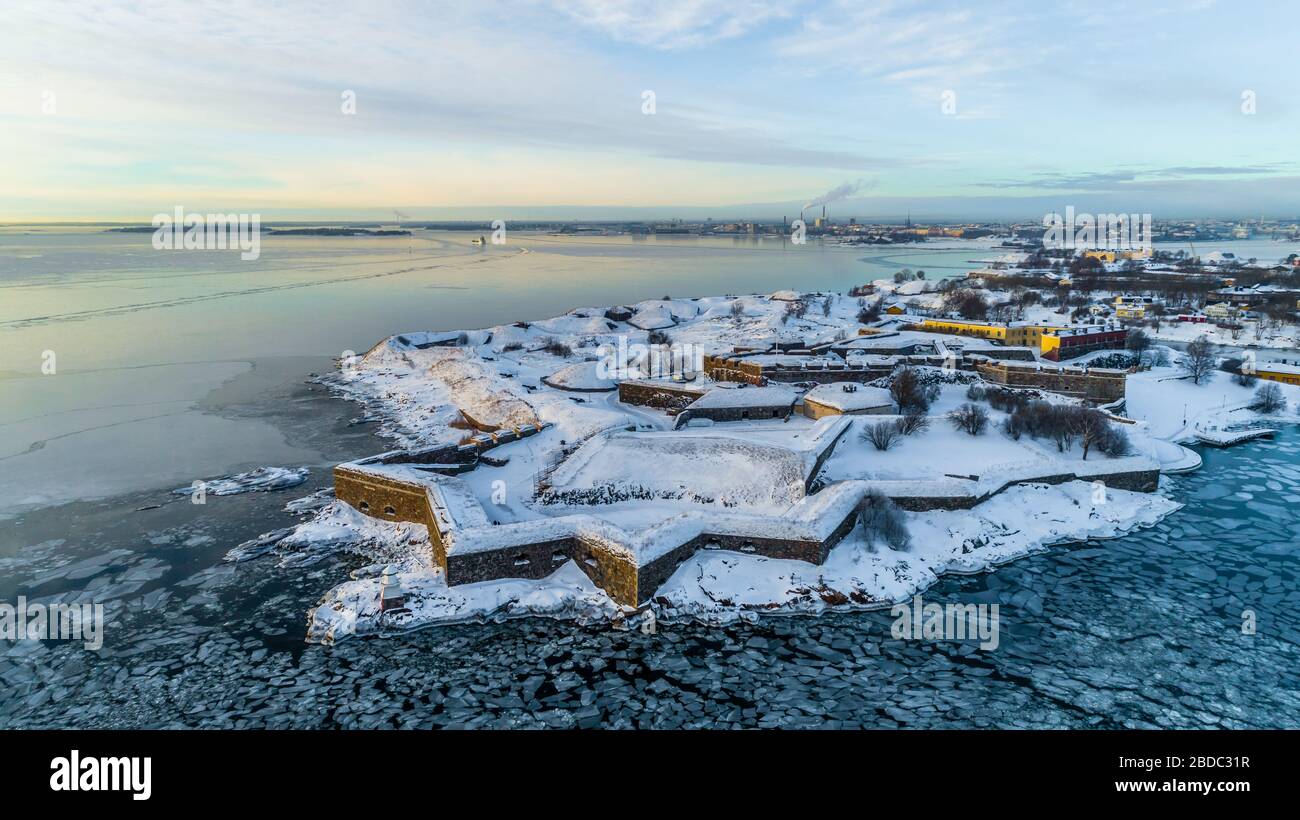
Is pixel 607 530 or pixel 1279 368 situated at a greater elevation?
pixel 1279 368

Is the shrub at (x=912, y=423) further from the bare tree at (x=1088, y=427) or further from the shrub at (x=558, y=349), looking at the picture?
the shrub at (x=558, y=349)

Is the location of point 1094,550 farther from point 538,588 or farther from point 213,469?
point 213,469

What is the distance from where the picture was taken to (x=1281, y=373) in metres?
33.8

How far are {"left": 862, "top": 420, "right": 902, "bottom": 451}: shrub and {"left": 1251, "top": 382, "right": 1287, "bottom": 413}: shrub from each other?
17.0 meters

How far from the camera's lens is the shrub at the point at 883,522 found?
57.6 feet

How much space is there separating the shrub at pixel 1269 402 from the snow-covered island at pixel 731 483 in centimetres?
63

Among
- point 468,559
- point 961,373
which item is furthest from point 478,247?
point 468,559

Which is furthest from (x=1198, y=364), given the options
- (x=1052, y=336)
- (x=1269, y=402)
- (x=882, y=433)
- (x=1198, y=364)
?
(x=882, y=433)

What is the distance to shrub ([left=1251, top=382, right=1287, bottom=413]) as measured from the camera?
1161 inches

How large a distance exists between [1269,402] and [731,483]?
79.2 feet

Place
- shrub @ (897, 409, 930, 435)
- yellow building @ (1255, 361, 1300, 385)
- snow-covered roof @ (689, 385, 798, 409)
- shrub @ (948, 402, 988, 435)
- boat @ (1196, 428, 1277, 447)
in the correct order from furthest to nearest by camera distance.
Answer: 1. yellow building @ (1255, 361, 1300, 385)
2. snow-covered roof @ (689, 385, 798, 409)
3. boat @ (1196, 428, 1277, 447)
4. shrub @ (948, 402, 988, 435)
5. shrub @ (897, 409, 930, 435)

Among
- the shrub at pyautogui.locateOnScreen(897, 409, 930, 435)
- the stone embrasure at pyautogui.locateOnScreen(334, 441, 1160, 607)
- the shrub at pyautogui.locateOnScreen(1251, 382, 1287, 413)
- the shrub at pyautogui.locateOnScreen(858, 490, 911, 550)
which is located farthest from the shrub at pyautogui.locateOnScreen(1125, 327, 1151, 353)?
the shrub at pyautogui.locateOnScreen(858, 490, 911, 550)

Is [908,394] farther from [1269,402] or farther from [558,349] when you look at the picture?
[558,349]

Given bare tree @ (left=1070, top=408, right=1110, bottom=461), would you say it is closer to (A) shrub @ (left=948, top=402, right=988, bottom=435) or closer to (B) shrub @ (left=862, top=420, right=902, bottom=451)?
(A) shrub @ (left=948, top=402, right=988, bottom=435)
